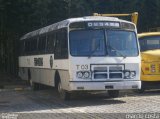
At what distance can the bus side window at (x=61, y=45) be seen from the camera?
17.6 m

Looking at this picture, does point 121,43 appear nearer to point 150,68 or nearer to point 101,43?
point 101,43

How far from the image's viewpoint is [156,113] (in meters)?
14.0

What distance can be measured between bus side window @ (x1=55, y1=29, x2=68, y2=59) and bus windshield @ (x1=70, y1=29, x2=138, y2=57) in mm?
360

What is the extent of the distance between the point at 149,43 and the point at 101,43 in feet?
11.4

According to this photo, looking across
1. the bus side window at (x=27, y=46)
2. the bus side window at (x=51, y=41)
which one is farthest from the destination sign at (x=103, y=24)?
the bus side window at (x=27, y=46)

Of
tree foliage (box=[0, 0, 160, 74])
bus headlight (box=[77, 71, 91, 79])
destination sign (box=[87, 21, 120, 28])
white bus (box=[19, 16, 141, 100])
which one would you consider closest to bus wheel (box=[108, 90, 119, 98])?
white bus (box=[19, 16, 141, 100])

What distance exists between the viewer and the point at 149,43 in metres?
20.4

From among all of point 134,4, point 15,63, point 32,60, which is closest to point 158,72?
point 32,60

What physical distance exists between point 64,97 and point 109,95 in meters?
1.95

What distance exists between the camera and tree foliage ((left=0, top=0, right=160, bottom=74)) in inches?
1207

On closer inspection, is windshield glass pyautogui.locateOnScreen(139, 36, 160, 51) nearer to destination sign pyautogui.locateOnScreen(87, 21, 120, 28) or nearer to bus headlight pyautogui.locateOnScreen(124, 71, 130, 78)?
destination sign pyautogui.locateOnScreen(87, 21, 120, 28)

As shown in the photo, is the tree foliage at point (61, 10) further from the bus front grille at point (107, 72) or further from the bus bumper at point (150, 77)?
the bus front grille at point (107, 72)

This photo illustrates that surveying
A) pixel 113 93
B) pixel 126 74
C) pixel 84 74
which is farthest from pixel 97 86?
pixel 113 93

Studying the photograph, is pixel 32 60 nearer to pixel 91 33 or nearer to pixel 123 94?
pixel 123 94
